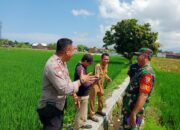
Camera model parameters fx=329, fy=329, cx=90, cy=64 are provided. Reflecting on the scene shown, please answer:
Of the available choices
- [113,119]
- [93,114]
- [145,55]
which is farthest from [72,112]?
[145,55]

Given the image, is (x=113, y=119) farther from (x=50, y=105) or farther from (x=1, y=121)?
(x=50, y=105)

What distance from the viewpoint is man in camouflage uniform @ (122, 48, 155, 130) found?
14.7ft

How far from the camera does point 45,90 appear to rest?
3.97 metres

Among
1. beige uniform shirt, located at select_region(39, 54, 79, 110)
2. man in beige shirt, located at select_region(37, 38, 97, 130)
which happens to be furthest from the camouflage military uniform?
beige uniform shirt, located at select_region(39, 54, 79, 110)

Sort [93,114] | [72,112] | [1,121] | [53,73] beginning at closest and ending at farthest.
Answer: [53,73] < [1,121] < [93,114] < [72,112]

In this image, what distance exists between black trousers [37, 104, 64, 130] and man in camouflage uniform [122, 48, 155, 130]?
110 centimetres

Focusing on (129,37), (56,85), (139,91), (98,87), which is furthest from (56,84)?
(129,37)

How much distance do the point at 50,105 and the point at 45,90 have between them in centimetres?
19

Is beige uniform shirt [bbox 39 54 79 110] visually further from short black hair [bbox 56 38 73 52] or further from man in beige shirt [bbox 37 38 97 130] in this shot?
short black hair [bbox 56 38 73 52]

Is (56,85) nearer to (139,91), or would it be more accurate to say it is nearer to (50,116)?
(50,116)

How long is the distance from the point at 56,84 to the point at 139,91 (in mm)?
1342

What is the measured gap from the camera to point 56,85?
3744 mm

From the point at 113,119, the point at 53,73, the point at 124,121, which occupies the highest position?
the point at 53,73

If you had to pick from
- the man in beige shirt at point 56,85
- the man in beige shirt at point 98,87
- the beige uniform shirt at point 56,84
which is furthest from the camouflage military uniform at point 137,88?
the man in beige shirt at point 98,87
